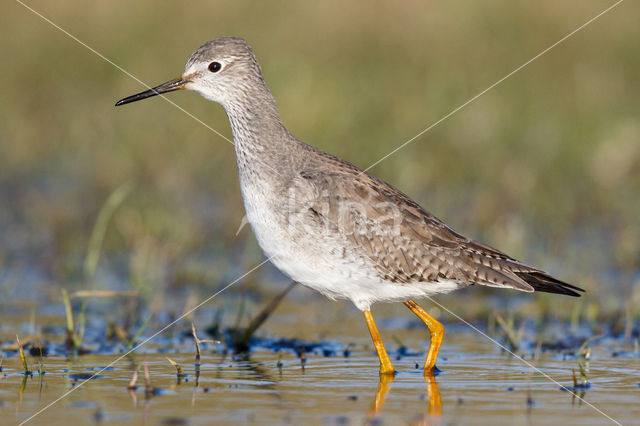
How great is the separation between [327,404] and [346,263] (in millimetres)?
1305

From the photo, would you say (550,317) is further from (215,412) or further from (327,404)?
(215,412)

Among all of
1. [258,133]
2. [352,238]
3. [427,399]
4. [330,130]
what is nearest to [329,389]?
[427,399]

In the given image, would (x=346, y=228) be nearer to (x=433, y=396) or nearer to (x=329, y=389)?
(x=329, y=389)

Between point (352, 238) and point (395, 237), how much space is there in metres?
0.32

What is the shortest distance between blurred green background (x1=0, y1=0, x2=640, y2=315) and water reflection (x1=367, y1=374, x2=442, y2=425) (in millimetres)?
2603

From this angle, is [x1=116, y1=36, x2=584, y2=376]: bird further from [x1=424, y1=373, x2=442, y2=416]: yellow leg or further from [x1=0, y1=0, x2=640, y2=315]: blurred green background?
[x1=0, y1=0, x2=640, y2=315]: blurred green background

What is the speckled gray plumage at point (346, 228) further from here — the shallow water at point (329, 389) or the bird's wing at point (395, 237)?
the shallow water at point (329, 389)

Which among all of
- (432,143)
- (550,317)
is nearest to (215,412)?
(550,317)

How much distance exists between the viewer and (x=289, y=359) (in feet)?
23.6

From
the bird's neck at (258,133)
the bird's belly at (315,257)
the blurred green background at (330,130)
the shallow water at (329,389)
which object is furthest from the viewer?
the blurred green background at (330,130)

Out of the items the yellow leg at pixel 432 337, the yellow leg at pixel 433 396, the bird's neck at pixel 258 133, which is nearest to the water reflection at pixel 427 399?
the yellow leg at pixel 433 396

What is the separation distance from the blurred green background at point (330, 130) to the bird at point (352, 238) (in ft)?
6.28

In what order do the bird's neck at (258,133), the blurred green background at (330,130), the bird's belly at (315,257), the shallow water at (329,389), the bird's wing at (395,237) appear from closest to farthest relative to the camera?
the shallow water at (329,389)
the bird's belly at (315,257)
the bird's wing at (395,237)
the bird's neck at (258,133)
the blurred green background at (330,130)

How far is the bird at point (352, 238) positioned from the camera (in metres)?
6.76
